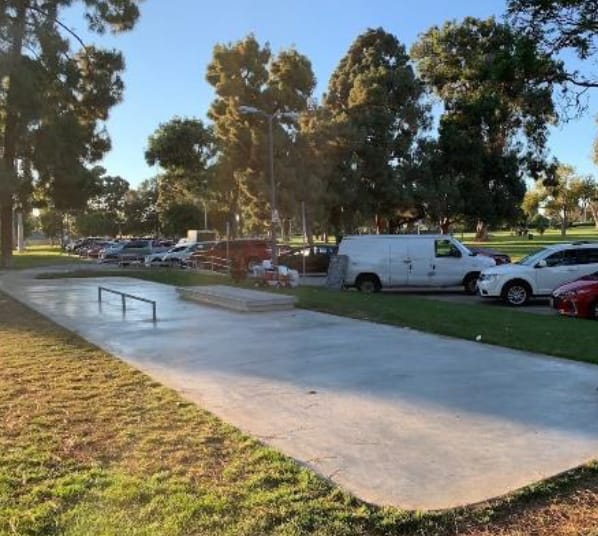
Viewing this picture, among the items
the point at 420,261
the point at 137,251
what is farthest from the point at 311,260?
the point at 137,251

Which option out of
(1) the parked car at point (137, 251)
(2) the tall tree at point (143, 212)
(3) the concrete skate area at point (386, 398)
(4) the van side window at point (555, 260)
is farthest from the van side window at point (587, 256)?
(2) the tall tree at point (143, 212)

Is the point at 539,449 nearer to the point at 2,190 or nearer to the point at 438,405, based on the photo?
the point at 438,405

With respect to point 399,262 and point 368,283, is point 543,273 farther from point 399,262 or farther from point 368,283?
point 368,283

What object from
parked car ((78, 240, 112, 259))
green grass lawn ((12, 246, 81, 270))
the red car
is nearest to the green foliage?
parked car ((78, 240, 112, 259))

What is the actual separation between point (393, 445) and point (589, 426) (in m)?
1.63

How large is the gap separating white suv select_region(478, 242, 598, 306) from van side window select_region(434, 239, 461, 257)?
11.0ft

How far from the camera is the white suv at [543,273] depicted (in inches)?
749

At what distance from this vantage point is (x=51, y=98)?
123 feet

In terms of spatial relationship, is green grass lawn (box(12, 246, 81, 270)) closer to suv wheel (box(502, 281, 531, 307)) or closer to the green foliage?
suv wheel (box(502, 281, 531, 307))

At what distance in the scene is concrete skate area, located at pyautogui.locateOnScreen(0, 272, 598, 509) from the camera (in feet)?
16.1

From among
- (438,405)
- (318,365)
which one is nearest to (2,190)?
(318,365)

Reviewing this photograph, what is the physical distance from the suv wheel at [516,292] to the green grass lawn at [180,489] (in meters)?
13.8

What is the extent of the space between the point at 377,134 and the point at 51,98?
17.9 m

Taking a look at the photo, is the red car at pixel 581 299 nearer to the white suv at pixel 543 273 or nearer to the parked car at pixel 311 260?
the white suv at pixel 543 273
